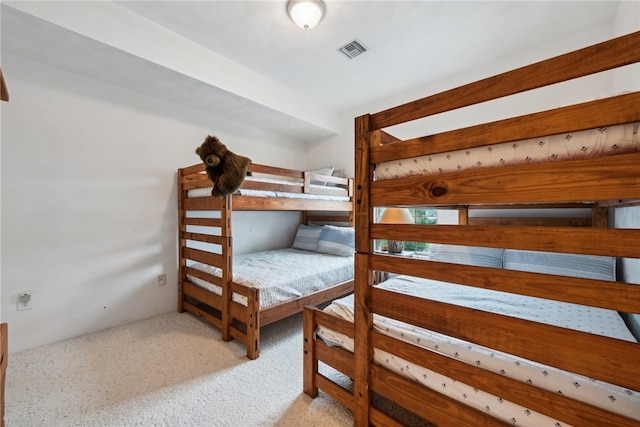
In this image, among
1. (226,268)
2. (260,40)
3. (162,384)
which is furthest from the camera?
(260,40)

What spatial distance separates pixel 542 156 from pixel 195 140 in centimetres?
310

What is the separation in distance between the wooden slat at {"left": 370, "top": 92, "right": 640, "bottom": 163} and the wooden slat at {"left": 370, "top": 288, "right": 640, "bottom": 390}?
57 cm

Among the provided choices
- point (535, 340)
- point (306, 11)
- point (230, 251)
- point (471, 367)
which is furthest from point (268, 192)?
point (535, 340)

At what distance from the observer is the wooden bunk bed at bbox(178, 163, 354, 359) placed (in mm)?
1973

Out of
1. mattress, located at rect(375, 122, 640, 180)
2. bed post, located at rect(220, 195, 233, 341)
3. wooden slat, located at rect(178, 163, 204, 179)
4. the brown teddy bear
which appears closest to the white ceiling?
wooden slat, located at rect(178, 163, 204, 179)

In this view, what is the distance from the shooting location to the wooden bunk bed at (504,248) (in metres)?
0.66

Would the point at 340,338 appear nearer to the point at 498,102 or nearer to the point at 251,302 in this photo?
the point at 251,302

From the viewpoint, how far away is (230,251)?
210 cm

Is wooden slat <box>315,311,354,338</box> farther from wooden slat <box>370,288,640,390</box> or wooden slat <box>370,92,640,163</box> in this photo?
wooden slat <box>370,92,640,163</box>

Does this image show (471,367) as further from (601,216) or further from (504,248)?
(601,216)

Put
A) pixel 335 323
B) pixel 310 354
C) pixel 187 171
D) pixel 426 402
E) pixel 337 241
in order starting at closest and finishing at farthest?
1. pixel 426 402
2. pixel 335 323
3. pixel 310 354
4. pixel 187 171
5. pixel 337 241

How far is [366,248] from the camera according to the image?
1.15m

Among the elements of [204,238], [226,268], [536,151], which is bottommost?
[226,268]

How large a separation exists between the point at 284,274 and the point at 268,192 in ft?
2.69
